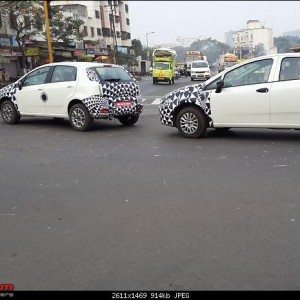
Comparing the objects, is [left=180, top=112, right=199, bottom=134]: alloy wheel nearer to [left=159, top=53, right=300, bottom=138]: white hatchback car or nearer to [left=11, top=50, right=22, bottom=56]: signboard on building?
[left=159, top=53, right=300, bottom=138]: white hatchback car

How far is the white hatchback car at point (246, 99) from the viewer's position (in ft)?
26.4

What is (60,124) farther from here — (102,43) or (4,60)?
(102,43)

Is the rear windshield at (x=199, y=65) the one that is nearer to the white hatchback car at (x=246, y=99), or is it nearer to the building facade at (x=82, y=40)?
the building facade at (x=82, y=40)

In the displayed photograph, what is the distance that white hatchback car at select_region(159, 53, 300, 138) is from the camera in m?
8.05

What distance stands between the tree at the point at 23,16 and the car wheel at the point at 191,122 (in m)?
31.7

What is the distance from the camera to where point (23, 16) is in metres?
40.5

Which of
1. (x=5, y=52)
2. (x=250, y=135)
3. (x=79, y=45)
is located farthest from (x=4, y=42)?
(x=250, y=135)

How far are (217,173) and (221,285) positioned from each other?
315cm

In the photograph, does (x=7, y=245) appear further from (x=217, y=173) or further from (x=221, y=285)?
(x=217, y=173)

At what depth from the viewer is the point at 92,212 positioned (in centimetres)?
474

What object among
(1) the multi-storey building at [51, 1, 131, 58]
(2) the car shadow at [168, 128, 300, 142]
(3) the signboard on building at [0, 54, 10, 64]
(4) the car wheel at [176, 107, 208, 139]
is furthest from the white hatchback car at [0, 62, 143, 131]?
(1) the multi-storey building at [51, 1, 131, 58]

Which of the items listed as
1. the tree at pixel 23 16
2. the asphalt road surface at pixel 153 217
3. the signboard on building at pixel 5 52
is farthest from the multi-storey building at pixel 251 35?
the signboard on building at pixel 5 52

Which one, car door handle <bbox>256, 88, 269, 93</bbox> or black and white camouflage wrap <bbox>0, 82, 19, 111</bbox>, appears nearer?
car door handle <bbox>256, 88, 269, 93</bbox>

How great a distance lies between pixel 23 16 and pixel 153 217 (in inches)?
1569
